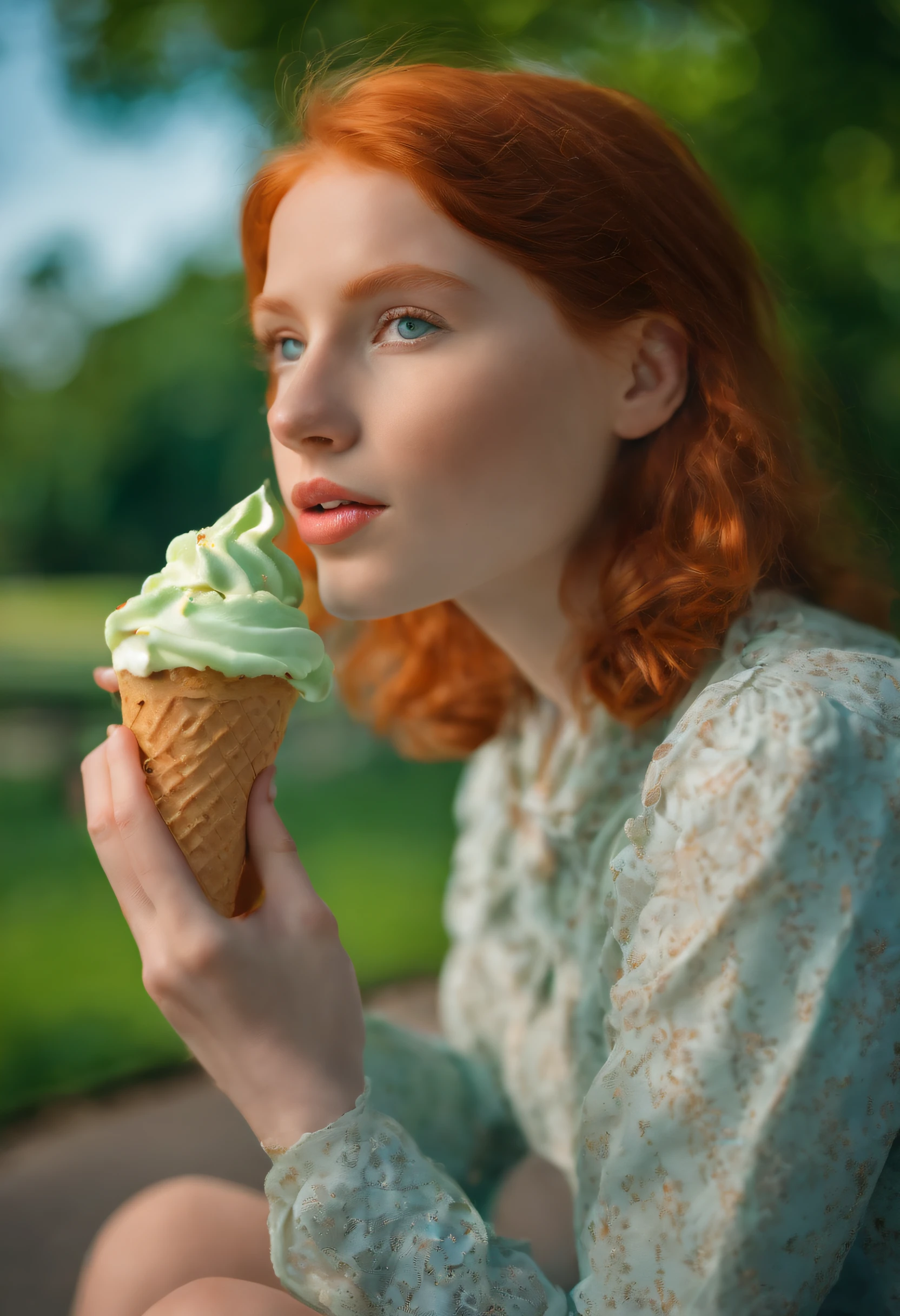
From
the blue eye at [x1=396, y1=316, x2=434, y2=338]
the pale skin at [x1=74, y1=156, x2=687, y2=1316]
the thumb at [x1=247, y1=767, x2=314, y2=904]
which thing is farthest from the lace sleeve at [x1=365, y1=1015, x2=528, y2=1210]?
the blue eye at [x1=396, y1=316, x2=434, y2=338]

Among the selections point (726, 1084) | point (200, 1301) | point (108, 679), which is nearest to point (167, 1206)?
point (200, 1301)

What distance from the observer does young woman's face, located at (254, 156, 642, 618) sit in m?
1.09

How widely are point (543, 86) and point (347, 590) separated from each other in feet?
2.18

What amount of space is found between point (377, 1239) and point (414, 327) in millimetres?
937

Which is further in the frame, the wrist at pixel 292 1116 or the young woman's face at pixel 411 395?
the young woman's face at pixel 411 395

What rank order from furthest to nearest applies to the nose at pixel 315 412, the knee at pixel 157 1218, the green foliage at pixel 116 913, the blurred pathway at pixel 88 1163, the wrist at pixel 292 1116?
1. the green foliage at pixel 116 913
2. the blurred pathway at pixel 88 1163
3. the knee at pixel 157 1218
4. the nose at pixel 315 412
5. the wrist at pixel 292 1116

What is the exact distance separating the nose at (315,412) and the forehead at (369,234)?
11cm

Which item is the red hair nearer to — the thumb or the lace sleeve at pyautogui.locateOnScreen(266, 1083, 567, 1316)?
the thumb

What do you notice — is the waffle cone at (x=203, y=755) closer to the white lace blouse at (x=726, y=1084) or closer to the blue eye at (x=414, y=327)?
the white lace blouse at (x=726, y=1084)

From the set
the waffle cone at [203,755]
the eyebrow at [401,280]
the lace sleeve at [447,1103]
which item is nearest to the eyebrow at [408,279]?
the eyebrow at [401,280]

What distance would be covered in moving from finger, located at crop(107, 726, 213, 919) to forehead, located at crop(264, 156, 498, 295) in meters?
0.59

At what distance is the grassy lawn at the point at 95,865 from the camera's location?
251 centimetres

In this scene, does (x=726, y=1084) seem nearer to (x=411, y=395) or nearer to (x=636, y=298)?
(x=411, y=395)

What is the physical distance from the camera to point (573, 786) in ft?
4.61
